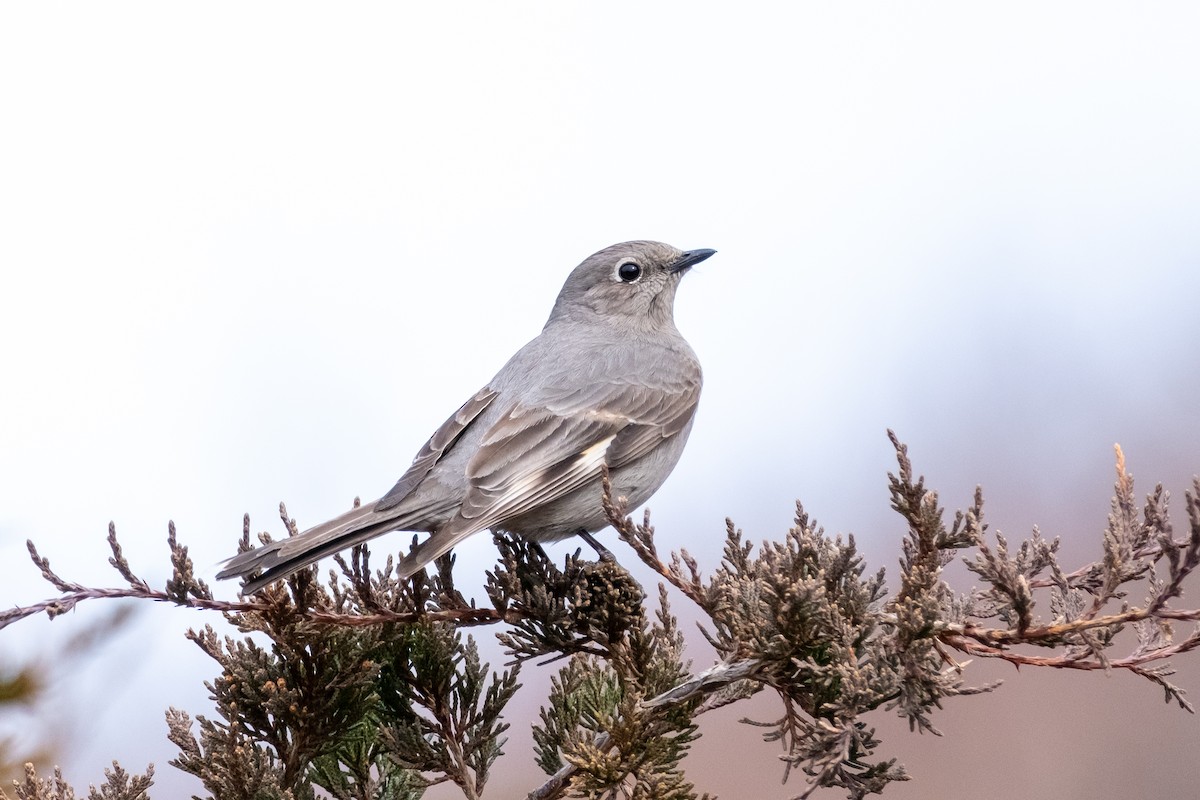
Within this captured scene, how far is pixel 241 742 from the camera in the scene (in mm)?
3141

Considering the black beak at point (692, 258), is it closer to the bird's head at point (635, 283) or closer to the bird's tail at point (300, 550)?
the bird's head at point (635, 283)

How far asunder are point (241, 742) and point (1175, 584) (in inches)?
99.2

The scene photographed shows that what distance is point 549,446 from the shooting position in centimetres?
434

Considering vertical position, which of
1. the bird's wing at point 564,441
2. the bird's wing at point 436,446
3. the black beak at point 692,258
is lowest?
the bird's wing at point 564,441

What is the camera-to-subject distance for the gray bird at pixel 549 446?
3.64 m

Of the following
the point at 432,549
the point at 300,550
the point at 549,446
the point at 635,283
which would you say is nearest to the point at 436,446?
the point at 549,446

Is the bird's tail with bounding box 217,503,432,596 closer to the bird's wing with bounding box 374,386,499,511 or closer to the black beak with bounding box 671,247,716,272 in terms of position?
the bird's wing with bounding box 374,386,499,511

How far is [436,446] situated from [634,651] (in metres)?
1.66

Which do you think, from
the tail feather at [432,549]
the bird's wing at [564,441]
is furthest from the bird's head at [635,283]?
the tail feather at [432,549]

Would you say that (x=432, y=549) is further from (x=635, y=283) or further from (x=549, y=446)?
(x=635, y=283)

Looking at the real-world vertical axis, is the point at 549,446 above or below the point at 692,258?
below

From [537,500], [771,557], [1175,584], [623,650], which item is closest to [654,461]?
[537,500]

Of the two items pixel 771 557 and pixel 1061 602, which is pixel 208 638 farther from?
pixel 1061 602

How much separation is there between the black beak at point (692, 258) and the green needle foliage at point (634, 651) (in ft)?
8.30
